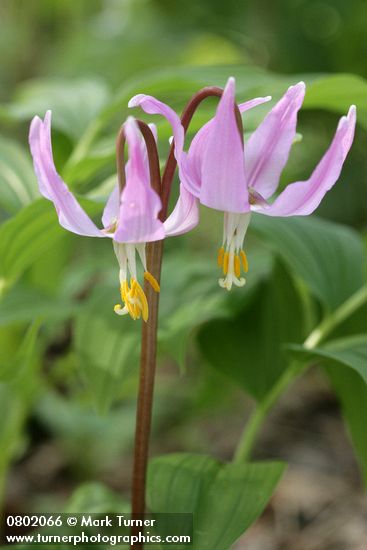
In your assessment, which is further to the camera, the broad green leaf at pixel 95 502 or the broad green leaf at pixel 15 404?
the broad green leaf at pixel 15 404

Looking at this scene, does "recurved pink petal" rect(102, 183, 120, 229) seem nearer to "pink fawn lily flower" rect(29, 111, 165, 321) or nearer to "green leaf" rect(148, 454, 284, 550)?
"pink fawn lily flower" rect(29, 111, 165, 321)

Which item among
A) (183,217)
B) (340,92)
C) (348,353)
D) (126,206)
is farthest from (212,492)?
A: (340,92)

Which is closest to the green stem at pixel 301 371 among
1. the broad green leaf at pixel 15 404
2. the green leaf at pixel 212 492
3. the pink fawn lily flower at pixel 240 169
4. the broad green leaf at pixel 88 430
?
the green leaf at pixel 212 492

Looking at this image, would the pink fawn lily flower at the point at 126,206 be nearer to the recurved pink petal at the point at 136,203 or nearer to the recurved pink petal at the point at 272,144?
the recurved pink petal at the point at 136,203

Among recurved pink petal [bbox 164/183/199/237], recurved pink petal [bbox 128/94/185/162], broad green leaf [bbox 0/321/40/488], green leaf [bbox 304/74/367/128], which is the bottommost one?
recurved pink petal [bbox 164/183/199/237]

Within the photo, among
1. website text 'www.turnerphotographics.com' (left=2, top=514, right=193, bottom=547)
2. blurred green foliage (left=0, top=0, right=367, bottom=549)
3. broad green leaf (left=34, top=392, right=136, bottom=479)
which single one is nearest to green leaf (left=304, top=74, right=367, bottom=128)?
blurred green foliage (left=0, top=0, right=367, bottom=549)

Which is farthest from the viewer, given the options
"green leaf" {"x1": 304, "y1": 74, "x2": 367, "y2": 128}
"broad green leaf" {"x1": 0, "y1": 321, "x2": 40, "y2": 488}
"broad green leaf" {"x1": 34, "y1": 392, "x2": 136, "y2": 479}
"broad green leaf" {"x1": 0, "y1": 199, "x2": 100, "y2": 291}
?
"broad green leaf" {"x1": 34, "y1": 392, "x2": 136, "y2": 479}

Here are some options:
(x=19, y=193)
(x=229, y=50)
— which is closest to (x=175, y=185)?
(x=19, y=193)

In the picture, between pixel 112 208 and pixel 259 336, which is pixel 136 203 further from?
pixel 259 336
